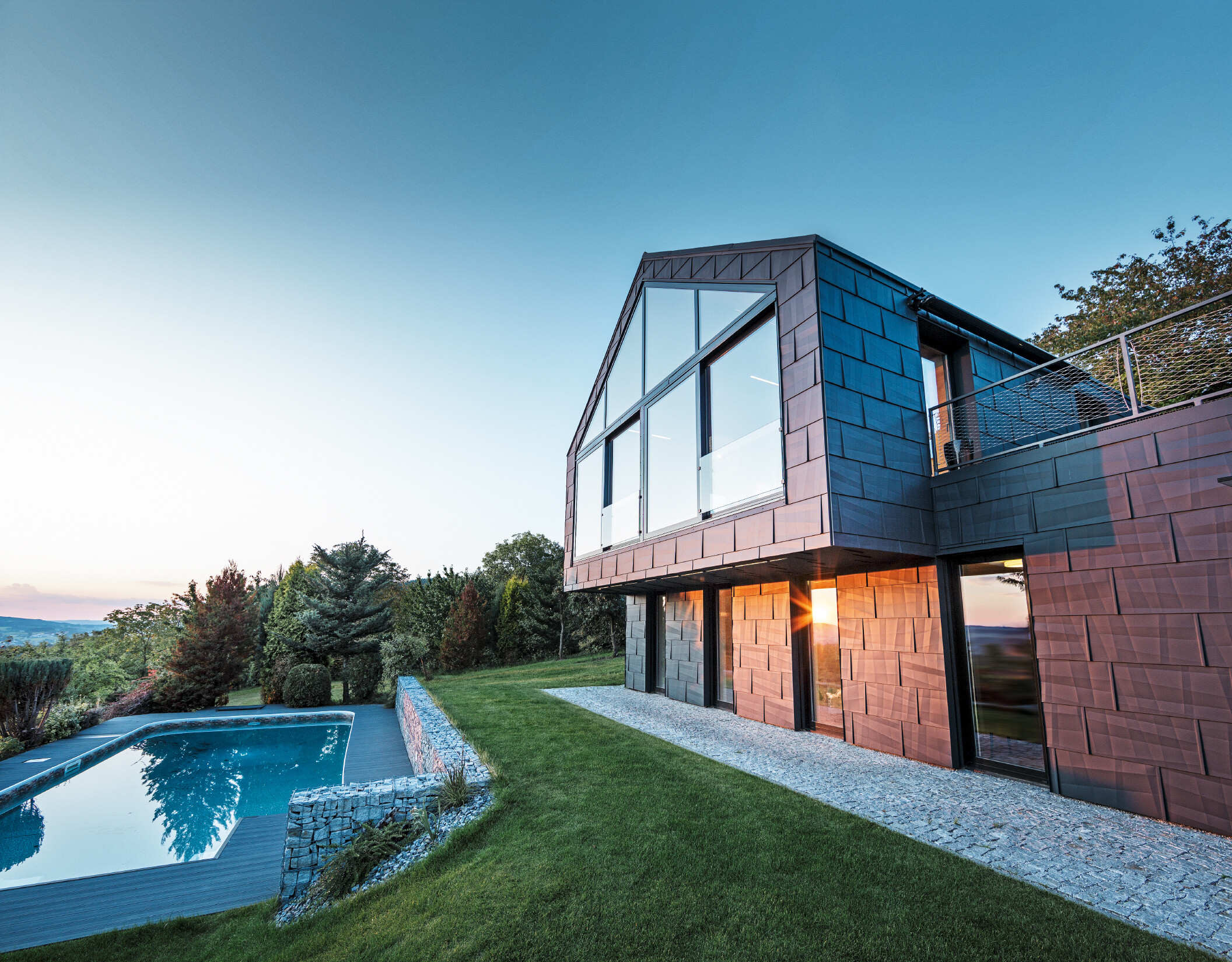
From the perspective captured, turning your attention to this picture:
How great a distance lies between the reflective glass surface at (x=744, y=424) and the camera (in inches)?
255

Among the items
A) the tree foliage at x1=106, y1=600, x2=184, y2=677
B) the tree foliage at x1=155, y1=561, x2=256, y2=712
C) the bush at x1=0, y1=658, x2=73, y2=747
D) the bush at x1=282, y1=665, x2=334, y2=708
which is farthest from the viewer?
the tree foliage at x1=106, y1=600, x2=184, y2=677

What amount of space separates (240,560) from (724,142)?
17875 millimetres

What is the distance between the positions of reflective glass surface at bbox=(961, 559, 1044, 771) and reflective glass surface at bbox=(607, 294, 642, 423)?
605 centimetres

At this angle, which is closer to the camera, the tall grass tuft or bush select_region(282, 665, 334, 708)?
the tall grass tuft

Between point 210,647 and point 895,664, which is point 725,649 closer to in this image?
point 895,664

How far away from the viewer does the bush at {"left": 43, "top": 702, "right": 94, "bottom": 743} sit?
1054 cm

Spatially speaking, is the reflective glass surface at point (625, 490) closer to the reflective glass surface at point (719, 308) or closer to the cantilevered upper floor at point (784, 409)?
the cantilevered upper floor at point (784, 409)

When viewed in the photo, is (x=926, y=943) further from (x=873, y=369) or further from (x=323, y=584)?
(x=323, y=584)

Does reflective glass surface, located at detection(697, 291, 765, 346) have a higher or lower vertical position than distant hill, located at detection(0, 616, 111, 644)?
higher

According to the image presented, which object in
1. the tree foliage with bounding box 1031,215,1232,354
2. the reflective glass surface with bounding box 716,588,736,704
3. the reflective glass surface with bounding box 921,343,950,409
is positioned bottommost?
the reflective glass surface with bounding box 716,588,736,704

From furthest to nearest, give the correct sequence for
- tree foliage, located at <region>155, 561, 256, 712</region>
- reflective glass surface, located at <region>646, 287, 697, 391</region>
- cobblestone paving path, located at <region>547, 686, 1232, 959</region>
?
1. tree foliage, located at <region>155, 561, 256, 712</region>
2. reflective glass surface, located at <region>646, 287, 697, 391</region>
3. cobblestone paving path, located at <region>547, 686, 1232, 959</region>

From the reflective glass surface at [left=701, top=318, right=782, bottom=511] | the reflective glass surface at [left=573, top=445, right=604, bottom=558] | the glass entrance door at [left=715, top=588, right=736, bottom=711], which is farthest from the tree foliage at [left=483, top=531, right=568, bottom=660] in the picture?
the reflective glass surface at [left=701, top=318, right=782, bottom=511]

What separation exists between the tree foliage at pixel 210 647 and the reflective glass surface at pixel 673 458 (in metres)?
13.5

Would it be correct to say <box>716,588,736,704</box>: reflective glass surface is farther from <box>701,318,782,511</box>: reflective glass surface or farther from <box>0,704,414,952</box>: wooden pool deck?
<box>0,704,414,952</box>: wooden pool deck
